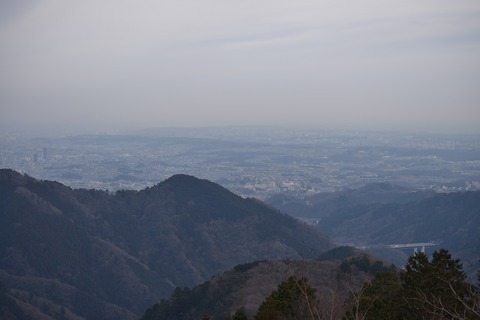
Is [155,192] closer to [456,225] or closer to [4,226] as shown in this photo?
[4,226]

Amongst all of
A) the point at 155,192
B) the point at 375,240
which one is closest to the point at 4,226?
the point at 155,192

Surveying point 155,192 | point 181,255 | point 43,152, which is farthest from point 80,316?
point 43,152

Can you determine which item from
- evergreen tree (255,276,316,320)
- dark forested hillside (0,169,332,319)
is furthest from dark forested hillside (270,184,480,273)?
evergreen tree (255,276,316,320)

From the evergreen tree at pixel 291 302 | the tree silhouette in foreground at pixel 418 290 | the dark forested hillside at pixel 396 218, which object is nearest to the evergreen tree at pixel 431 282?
the tree silhouette in foreground at pixel 418 290

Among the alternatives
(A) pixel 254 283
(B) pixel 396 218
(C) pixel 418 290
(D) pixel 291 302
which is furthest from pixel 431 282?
(B) pixel 396 218

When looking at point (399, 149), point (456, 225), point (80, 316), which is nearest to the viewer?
point (80, 316)

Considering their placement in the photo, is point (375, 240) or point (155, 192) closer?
point (155, 192)

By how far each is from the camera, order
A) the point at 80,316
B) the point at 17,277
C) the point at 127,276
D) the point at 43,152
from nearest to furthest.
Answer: the point at 80,316 → the point at 17,277 → the point at 127,276 → the point at 43,152

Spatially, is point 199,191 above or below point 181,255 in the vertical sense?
above

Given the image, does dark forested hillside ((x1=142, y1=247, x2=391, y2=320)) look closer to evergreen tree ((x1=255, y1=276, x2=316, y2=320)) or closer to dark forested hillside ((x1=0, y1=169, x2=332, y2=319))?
dark forested hillside ((x1=0, y1=169, x2=332, y2=319))
